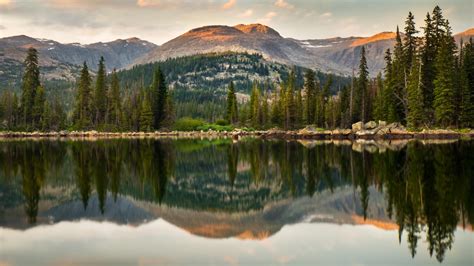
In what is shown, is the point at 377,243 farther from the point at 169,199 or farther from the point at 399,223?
the point at 169,199

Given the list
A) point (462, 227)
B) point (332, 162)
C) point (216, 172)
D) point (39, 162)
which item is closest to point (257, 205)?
point (462, 227)

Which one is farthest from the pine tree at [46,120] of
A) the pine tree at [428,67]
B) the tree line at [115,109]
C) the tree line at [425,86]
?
the pine tree at [428,67]

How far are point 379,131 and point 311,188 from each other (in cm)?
6338

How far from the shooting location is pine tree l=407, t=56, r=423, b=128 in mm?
80812

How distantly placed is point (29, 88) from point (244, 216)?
418 feet

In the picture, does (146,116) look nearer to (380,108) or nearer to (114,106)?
(114,106)

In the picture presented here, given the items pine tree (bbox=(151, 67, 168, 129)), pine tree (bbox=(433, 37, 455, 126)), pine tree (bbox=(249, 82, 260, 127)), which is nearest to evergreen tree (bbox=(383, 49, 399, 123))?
pine tree (bbox=(433, 37, 455, 126))

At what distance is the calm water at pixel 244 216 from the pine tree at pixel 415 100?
49.4 meters

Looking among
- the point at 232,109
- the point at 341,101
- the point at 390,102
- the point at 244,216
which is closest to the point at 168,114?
the point at 232,109

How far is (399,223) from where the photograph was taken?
16281mm

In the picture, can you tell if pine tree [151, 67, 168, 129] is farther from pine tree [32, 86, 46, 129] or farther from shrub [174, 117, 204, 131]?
pine tree [32, 86, 46, 129]

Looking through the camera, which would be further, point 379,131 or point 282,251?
point 379,131

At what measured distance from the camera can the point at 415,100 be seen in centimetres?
8144

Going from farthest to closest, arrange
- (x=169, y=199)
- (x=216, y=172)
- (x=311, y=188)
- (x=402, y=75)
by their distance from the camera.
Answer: (x=402, y=75), (x=216, y=172), (x=311, y=188), (x=169, y=199)
